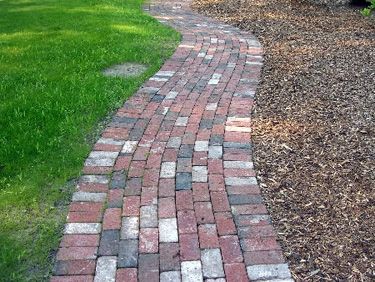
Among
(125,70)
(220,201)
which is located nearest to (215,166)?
(220,201)

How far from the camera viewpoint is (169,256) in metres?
2.75

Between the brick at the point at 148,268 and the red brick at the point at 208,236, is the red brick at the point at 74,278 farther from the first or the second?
the red brick at the point at 208,236

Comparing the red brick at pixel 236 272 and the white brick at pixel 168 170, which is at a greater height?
the white brick at pixel 168 170

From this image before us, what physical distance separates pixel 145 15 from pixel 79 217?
569 centimetres

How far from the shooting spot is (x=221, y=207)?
10.4 ft

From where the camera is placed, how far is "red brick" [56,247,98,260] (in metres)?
2.73

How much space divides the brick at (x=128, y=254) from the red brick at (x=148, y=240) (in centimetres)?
4

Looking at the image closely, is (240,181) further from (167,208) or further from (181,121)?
(181,121)

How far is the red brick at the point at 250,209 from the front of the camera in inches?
124

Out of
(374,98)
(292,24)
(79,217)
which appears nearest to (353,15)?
(292,24)

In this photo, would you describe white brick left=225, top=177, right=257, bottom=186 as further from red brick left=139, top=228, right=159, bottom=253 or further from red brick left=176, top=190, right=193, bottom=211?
red brick left=139, top=228, right=159, bottom=253

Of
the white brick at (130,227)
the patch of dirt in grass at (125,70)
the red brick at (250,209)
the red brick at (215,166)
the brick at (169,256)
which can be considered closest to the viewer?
the brick at (169,256)

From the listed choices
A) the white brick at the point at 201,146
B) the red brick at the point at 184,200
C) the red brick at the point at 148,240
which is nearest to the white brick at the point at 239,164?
the white brick at the point at 201,146

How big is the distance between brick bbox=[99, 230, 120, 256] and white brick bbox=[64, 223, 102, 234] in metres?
0.06
